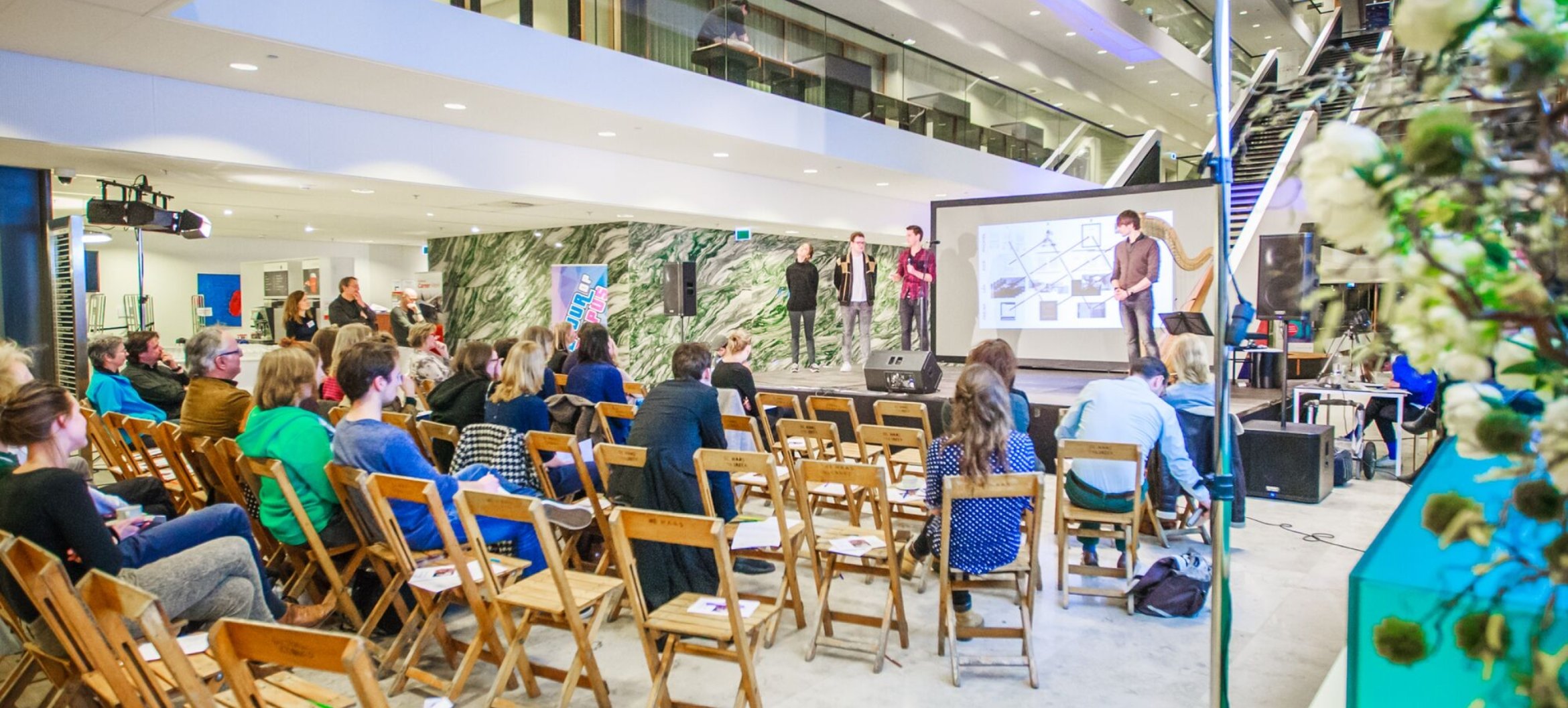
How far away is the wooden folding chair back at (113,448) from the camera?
16.9 feet

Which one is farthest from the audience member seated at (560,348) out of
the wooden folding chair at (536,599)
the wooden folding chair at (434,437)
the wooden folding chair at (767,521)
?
the wooden folding chair at (536,599)

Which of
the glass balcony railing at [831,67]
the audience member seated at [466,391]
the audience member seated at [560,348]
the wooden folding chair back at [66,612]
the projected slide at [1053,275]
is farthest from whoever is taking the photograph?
the projected slide at [1053,275]

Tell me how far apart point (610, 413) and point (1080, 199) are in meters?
6.92

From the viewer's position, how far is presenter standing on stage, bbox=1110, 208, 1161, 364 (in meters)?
9.30

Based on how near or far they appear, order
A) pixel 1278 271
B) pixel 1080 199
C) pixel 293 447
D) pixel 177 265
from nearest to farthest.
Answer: pixel 293 447, pixel 1278 271, pixel 1080 199, pixel 177 265

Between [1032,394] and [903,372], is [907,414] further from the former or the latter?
[1032,394]

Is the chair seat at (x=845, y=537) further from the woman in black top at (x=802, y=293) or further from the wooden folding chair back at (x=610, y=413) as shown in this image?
the woman in black top at (x=802, y=293)

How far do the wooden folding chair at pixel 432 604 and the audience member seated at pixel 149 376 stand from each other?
368cm

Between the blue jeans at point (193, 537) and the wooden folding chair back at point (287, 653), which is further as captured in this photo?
the blue jeans at point (193, 537)

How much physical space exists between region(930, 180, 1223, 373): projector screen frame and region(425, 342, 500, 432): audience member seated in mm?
7312

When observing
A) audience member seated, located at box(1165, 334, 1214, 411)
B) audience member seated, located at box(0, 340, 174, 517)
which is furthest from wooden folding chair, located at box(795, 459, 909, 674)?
audience member seated, located at box(0, 340, 174, 517)

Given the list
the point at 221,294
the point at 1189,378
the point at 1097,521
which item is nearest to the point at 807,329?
the point at 1189,378

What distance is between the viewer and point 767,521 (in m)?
3.80

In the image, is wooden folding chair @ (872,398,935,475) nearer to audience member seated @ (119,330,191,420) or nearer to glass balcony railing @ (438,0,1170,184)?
audience member seated @ (119,330,191,420)
